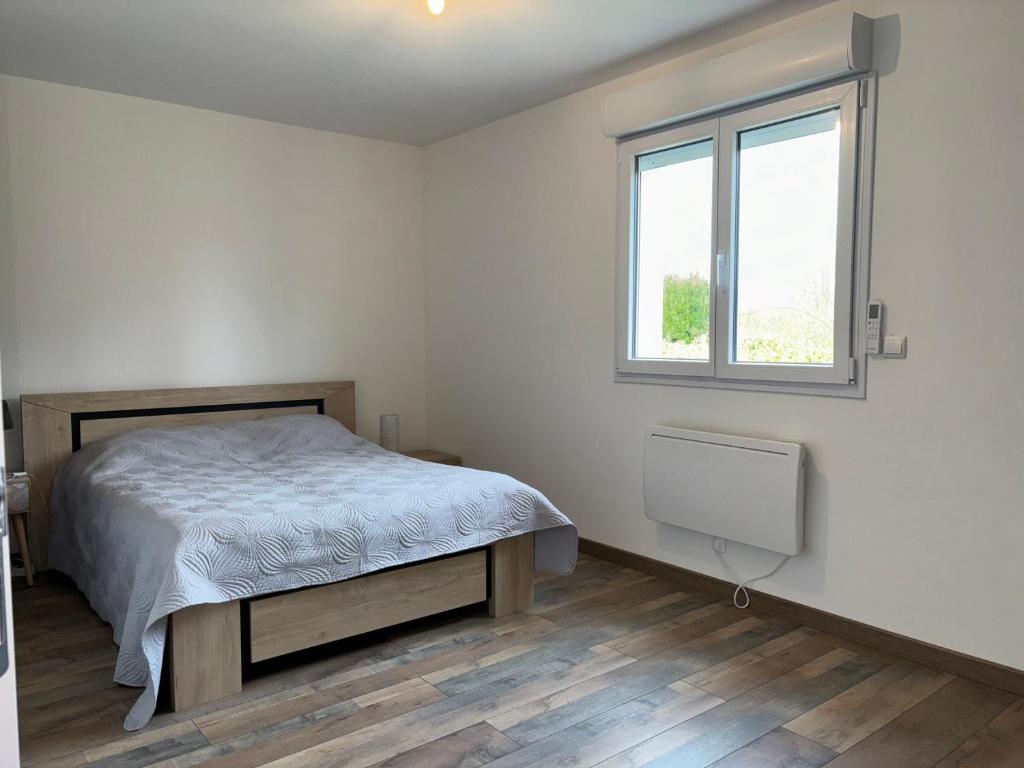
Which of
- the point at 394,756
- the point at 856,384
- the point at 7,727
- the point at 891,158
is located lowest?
the point at 394,756

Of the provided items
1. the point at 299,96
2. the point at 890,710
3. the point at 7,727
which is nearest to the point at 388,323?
the point at 299,96

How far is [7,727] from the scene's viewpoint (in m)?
1.16

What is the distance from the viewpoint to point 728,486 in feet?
9.95

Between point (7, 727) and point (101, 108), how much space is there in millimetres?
3342

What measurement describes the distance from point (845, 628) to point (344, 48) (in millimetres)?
2949

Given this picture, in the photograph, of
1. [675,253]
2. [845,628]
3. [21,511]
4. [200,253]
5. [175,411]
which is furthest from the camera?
[200,253]

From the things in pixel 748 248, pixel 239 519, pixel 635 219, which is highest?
pixel 635 219

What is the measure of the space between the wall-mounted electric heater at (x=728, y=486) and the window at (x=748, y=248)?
0.26m

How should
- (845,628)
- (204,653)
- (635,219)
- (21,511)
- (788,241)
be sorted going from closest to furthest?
(204,653) → (845,628) → (788,241) → (21,511) → (635,219)

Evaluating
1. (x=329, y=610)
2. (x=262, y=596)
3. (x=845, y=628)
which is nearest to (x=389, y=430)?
(x=329, y=610)

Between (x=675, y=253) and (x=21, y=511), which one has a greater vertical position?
(x=675, y=253)

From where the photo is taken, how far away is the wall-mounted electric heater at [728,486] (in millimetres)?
2844

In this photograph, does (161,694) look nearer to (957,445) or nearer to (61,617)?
(61,617)

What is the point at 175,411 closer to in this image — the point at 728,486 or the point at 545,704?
the point at 545,704
